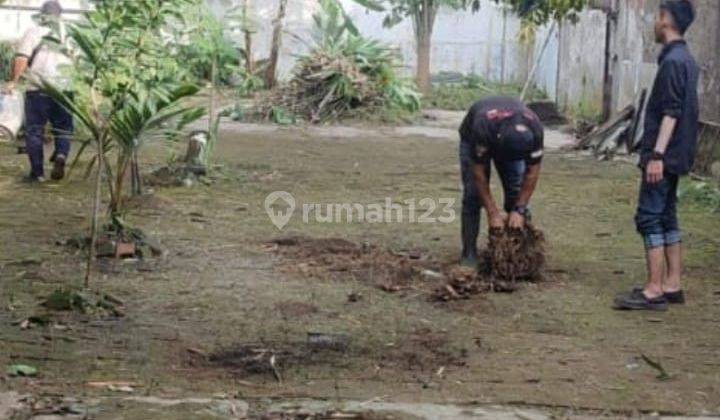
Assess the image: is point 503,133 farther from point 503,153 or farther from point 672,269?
point 672,269

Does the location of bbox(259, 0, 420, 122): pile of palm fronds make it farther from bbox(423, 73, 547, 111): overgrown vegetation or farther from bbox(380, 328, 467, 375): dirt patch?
bbox(380, 328, 467, 375): dirt patch

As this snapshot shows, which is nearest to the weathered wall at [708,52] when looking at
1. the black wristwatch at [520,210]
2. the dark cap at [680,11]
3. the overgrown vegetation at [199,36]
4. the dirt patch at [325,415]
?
the overgrown vegetation at [199,36]

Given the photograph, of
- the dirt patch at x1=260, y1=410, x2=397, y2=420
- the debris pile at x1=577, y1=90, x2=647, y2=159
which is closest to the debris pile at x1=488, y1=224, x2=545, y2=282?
the dirt patch at x1=260, y1=410, x2=397, y2=420

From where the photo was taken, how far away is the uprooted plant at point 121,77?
7297mm

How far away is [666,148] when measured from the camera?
732 cm

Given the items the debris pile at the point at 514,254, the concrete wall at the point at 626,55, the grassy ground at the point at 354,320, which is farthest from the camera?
the concrete wall at the point at 626,55

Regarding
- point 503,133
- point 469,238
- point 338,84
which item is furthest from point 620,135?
point 503,133

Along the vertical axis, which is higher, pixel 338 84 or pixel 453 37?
pixel 453 37

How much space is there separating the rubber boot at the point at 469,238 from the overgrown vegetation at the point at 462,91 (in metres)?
16.1

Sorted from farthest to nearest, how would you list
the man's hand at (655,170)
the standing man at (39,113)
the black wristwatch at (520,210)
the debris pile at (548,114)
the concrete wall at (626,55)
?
1. the debris pile at (548,114)
2. the concrete wall at (626,55)
3. the standing man at (39,113)
4. the black wristwatch at (520,210)
5. the man's hand at (655,170)

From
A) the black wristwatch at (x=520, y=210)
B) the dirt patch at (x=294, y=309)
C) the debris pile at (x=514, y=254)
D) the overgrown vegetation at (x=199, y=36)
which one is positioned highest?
the overgrown vegetation at (x=199, y=36)

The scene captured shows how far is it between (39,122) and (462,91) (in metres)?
18.6

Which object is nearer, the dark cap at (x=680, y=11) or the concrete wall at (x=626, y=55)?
the dark cap at (x=680, y=11)

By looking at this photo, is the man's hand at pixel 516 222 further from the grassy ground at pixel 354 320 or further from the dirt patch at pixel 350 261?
the dirt patch at pixel 350 261
